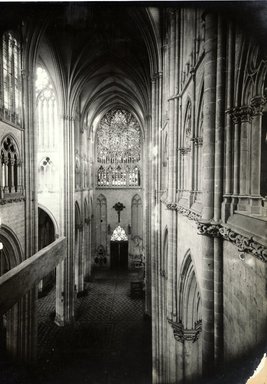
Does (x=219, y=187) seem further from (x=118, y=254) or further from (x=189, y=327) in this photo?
(x=118, y=254)

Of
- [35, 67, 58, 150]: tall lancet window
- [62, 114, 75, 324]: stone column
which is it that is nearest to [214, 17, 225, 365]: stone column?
[62, 114, 75, 324]: stone column

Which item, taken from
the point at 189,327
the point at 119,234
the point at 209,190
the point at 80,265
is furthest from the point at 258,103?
the point at 119,234

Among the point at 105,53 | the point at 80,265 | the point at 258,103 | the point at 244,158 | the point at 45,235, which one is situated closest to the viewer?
the point at 258,103

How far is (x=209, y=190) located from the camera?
190 inches

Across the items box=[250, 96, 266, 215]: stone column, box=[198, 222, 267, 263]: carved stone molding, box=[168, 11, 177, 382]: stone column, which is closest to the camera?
box=[198, 222, 267, 263]: carved stone molding

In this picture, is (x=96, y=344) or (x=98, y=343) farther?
(x=98, y=343)

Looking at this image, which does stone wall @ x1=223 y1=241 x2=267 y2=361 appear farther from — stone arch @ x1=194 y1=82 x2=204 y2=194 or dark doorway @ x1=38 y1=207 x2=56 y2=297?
dark doorway @ x1=38 y1=207 x2=56 y2=297

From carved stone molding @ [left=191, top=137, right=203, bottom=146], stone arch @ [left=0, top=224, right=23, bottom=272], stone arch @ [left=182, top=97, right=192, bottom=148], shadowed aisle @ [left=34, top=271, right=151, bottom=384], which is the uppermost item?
stone arch @ [left=182, top=97, right=192, bottom=148]

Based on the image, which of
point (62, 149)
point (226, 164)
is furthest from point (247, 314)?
point (62, 149)

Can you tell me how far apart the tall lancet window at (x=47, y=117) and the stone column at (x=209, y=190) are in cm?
1496

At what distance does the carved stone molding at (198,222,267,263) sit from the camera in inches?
130

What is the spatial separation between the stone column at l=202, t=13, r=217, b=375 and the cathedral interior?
0.8 inches

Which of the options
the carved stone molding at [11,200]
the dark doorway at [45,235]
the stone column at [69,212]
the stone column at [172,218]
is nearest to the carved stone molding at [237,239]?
the stone column at [172,218]

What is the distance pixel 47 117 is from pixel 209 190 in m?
15.7
